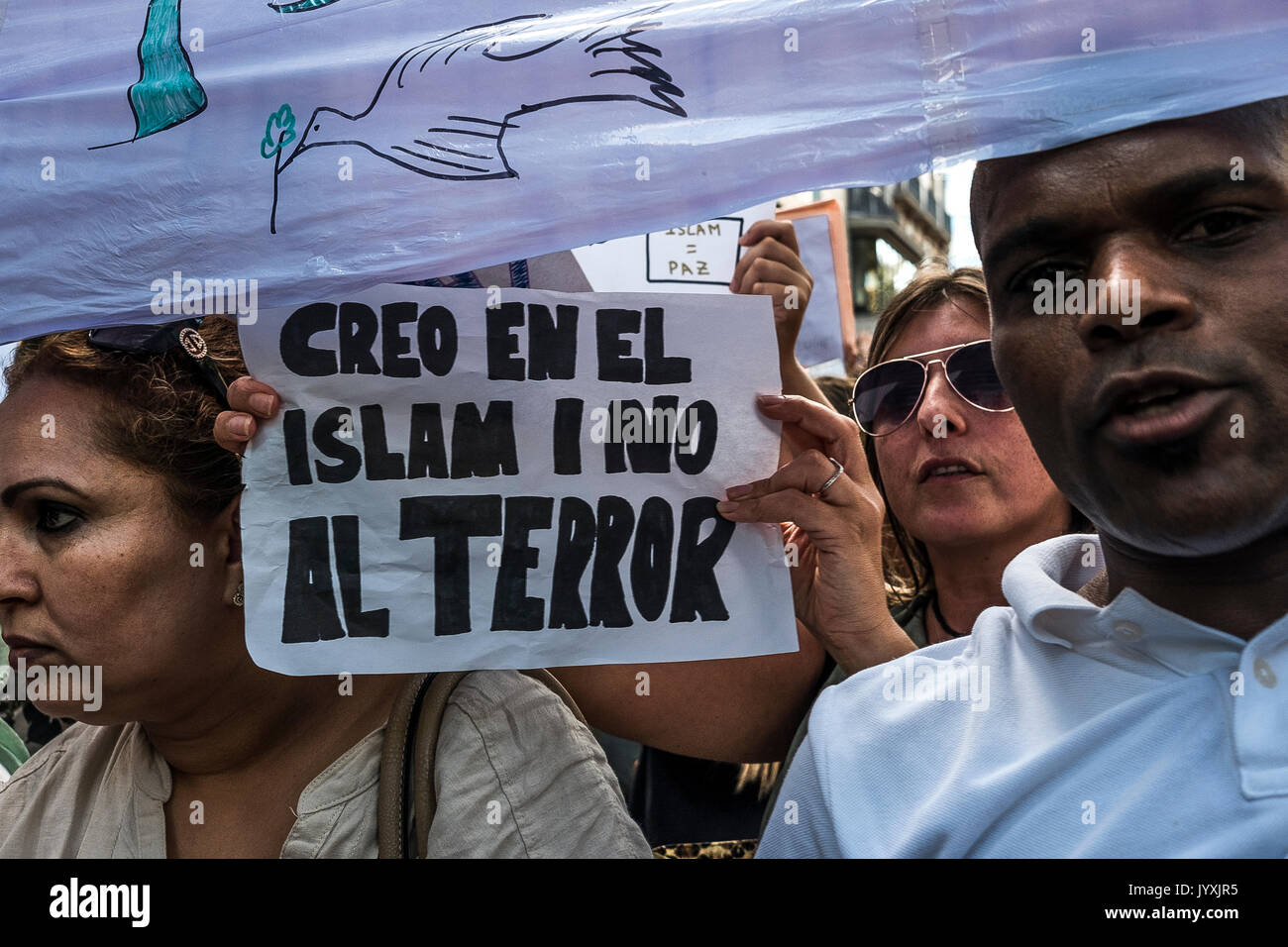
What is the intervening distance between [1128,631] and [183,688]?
1.47 m

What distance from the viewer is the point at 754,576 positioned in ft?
5.41

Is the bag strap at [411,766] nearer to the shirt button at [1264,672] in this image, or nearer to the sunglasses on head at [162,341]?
the sunglasses on head at [162,341]

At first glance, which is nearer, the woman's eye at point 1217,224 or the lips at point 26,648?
the woman's eye at point 1217,224

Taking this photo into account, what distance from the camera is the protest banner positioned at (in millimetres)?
1338

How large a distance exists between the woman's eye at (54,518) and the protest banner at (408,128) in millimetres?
382

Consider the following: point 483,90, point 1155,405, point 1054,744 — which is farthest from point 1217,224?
point 483,90

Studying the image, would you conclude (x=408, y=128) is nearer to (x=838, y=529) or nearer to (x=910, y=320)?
(x=838, y=529)

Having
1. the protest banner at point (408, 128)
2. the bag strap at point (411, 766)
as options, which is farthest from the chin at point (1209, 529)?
the bag strap at point (411, 766)

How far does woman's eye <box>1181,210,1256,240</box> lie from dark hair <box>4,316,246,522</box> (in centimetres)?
149

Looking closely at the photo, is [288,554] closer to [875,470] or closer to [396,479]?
[396,479]

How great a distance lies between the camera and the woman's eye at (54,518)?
1779 millimetres

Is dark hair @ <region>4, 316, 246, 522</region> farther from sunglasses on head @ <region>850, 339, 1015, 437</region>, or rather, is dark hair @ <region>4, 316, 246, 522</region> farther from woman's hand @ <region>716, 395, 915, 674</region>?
sunglasses on head @ <region>850, 339, 1015, 437</region>

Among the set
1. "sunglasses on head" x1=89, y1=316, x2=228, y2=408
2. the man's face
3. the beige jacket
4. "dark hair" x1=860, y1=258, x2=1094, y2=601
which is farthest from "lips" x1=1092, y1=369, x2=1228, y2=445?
"sunglasses on head" x1=89, y1=316, x2=228, y2=408
